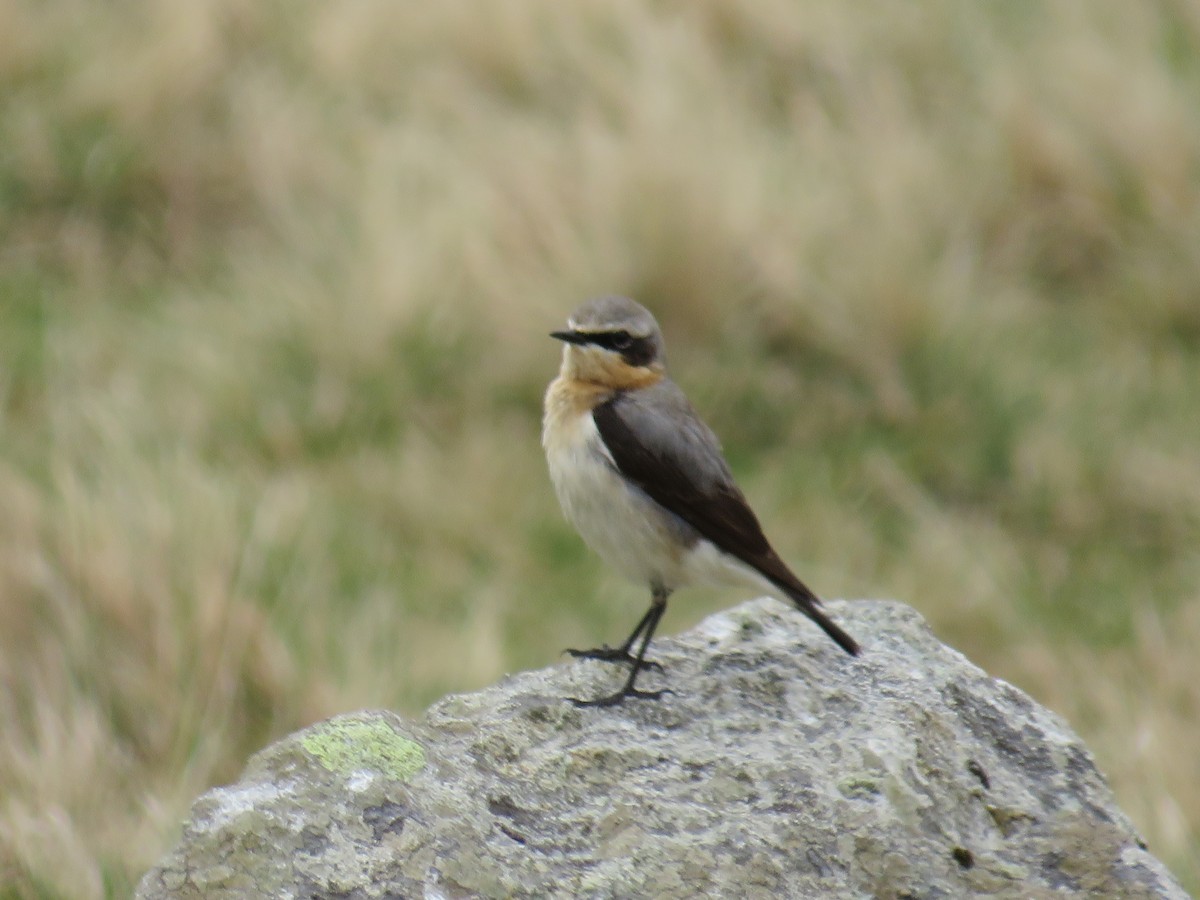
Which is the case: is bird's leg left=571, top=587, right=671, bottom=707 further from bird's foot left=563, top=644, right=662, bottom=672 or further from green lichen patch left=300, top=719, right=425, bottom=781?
green lichen patch left=300, top=719, right=425, bottom=781

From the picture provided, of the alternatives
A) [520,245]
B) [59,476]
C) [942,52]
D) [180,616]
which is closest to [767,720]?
[180,616]

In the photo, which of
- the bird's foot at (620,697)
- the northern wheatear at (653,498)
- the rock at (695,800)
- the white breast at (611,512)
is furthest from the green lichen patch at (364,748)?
the white breast at (611,512)

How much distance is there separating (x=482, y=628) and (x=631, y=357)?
1.98 meters

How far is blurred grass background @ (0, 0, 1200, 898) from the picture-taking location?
5727 millimetres

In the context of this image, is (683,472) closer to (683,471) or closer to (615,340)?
(683,471)

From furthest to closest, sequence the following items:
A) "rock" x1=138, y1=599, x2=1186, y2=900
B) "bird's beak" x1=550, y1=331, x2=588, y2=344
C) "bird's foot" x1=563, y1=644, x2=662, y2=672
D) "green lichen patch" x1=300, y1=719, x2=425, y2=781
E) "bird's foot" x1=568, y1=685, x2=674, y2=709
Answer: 1. "bird's beak" x1=550, y1=331, x2=588, y2=344
2. "bird's foot" x1=563, y1=644, x2=662, y2=672
3. "bird's foot" x1=568, y1=685, x2=674, y2=709
4. "green lichen patch" x1=300, y1=719, x2=425, y2=781
5. "rock" x1=138, y1=599, x2=1186, y2=900

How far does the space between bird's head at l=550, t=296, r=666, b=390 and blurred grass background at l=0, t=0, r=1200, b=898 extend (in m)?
1.60

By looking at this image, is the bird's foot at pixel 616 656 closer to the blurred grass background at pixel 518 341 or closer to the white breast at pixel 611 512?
the white breast at pixel 611 512

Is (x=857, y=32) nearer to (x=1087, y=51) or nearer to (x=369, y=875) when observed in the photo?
(x=1087, y=51)

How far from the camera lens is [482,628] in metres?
6.32

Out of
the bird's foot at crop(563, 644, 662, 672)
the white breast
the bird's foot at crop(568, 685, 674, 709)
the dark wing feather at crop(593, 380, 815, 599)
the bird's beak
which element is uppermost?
the bird's beak

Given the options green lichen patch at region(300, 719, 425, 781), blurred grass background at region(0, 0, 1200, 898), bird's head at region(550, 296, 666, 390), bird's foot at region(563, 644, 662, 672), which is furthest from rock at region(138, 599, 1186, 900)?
blurred grass background at region(0, 0, 1200, 898)

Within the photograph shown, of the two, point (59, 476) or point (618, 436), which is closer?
point (618, 436)

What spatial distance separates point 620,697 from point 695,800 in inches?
20.4
